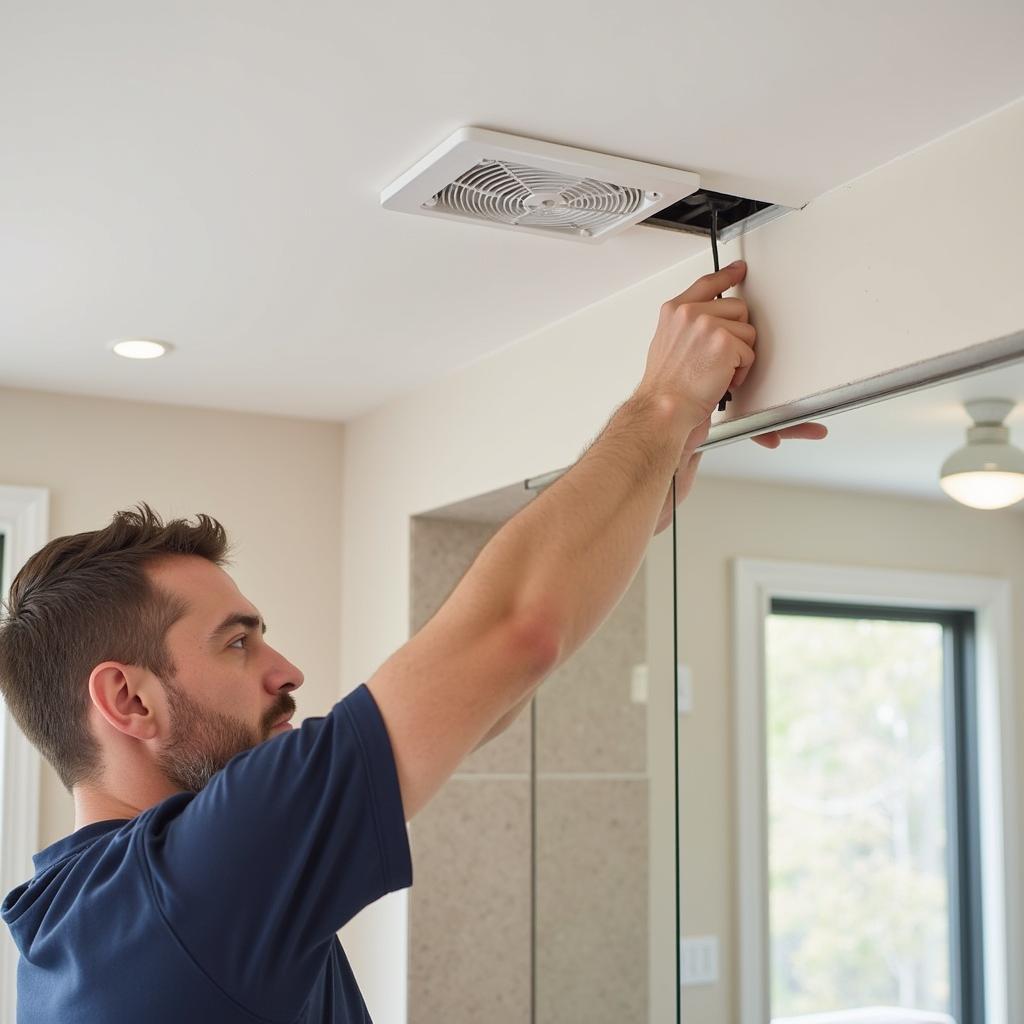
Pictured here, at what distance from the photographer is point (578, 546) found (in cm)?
97

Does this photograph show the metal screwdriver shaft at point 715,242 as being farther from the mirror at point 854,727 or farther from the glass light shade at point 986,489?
the glass light shade at point 986,489

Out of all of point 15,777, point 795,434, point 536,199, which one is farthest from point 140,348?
point 795,434

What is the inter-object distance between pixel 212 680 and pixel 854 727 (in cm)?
79

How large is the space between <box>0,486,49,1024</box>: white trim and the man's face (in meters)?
1.61

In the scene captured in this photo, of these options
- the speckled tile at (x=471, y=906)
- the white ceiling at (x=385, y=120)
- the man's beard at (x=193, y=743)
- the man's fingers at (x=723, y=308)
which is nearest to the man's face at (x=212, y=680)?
the man's beard at (x=193, y=743)

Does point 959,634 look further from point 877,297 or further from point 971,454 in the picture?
point 877,297

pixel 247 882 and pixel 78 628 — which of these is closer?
pixel 247 882

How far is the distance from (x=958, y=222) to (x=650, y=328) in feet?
1.97

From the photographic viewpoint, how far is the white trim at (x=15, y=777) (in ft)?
8.47

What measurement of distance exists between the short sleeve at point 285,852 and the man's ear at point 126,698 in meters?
0.23

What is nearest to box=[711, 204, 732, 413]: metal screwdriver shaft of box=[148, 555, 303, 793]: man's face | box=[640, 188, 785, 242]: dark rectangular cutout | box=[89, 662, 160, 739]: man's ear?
box=[640, 188, 785, 242]: dark rectangular cutout

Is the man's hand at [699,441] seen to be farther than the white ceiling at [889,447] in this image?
Yes

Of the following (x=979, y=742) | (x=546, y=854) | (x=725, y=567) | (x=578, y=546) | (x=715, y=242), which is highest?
(x=715, y=242)

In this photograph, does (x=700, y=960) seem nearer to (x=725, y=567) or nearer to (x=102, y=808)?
(x=725, y=567)
